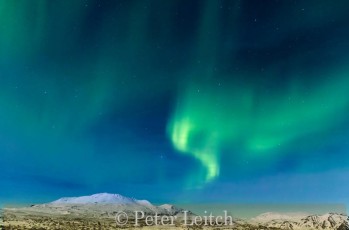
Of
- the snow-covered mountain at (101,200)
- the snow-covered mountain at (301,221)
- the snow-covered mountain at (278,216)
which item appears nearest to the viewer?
the snow-covered mountain at (301,221)

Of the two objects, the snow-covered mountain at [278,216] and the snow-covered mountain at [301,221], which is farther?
the snow-covered mountain at [278,216]

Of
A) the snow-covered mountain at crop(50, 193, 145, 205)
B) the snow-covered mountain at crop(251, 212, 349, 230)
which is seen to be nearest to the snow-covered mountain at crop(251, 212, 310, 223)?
the snow-covered mountain at crop(251, 212, 349, 230)

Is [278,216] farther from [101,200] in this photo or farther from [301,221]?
[101,200]

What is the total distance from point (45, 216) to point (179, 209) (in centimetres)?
2303

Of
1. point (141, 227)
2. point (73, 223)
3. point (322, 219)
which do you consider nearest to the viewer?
point (141, 227)

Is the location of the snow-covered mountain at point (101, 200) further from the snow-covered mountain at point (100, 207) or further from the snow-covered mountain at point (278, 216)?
the snow-covered mountain at point (278, 216)

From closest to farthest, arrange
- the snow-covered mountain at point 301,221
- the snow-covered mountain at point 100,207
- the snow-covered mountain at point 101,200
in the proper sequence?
the snow-covered mountain at point 301,221 → the snow-covered mountain at point 100,207 → the snow-covered mountain at point 101,200

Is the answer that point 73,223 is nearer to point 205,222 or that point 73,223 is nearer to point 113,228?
point 113,228

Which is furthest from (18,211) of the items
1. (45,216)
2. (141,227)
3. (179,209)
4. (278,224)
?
(278,224)

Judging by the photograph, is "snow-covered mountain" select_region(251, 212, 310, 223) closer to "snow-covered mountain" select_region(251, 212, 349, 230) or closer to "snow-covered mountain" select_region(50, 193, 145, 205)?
"snow-covered mountain" select_region(251, 212, 349, 230)

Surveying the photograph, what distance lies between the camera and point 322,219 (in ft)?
249

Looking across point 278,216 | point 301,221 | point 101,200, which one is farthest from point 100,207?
point 301,221

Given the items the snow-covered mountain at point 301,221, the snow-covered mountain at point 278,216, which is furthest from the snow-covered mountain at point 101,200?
the snow-covered mountain at point 301,221

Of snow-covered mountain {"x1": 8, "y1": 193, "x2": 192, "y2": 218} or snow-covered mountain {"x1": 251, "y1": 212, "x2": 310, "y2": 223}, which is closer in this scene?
snow-covered mountain {"x1": 251, "y1": 212, "x2": 310, "y2": 223}
